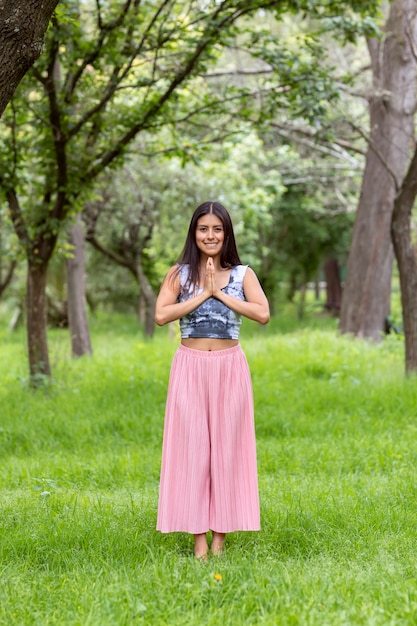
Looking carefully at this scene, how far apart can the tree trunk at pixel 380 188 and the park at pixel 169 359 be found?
0.12 feet

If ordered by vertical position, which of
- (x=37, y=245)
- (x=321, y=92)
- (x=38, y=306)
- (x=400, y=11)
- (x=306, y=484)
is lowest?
(x=306, y=484)

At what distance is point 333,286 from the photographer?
30.7 metres

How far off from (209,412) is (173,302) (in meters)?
0.64

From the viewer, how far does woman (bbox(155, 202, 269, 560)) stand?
4.45m

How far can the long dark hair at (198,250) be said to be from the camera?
178 inches

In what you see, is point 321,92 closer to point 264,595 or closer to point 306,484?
point 306,484

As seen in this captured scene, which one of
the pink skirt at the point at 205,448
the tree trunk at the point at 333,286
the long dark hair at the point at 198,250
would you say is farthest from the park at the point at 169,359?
the tree trunk at the point at 333,286

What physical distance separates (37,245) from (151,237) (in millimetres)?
8960

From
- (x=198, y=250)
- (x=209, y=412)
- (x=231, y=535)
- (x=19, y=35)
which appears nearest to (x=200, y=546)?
(x=231, y=535)

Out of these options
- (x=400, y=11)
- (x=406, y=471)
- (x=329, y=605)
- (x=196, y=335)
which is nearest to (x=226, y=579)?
(x=329, y=605)

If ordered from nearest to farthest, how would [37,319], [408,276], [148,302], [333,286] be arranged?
[37,319] → [408,276] → [148,302] → [333,286]

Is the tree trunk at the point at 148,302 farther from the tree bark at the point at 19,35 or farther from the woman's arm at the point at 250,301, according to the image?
the tree bark at the point at 19,35

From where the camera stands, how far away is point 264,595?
379 cm

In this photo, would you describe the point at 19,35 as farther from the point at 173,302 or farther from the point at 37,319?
the point at 37,319
